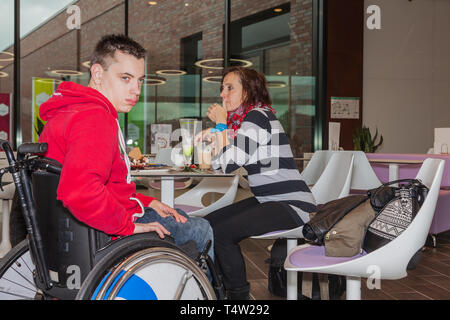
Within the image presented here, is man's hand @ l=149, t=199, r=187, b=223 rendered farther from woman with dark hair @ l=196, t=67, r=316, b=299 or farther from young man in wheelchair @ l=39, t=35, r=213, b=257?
woman with dark hair @ l=196, t=67, r=316, b=299

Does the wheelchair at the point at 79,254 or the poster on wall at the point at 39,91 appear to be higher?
the poster on wall at the point at 39,91

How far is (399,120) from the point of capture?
780 centimetres

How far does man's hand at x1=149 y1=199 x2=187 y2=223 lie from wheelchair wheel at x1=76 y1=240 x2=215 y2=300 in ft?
0.76

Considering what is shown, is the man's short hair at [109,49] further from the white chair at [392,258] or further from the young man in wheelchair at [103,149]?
the white chair at [392,258]

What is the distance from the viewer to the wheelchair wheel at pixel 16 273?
1484mm

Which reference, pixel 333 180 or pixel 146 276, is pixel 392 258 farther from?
pixel 333 180

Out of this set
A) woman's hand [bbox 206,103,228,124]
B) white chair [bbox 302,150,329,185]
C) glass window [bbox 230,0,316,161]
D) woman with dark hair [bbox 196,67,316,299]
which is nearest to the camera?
woman with dark hair [bbox 196,67,316,299]

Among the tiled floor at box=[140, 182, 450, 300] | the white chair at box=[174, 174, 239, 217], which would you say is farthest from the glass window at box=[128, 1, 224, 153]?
the white chair at box=[174, 174, 239, 217]

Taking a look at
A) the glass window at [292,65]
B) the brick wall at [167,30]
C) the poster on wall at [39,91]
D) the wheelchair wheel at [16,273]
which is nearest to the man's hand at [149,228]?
the wheelchair wheel at [16,273]

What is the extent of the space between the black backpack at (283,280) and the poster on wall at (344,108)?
499 cm

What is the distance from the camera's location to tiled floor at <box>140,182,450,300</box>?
2848 mm

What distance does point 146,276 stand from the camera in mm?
1267

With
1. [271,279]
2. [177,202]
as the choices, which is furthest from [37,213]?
[177,202]
